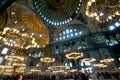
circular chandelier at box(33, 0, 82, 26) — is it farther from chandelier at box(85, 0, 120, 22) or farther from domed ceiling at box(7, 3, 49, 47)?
chandelier at box(85, 0, 120, 22)

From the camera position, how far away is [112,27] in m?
23.6

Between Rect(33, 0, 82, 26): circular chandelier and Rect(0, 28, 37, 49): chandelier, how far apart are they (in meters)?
13.1

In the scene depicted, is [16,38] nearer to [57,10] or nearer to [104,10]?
[104,10]

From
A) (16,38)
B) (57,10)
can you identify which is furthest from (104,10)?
(57,10)

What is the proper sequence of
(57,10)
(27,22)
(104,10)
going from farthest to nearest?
(27,22) < (57,10) < (104,10)

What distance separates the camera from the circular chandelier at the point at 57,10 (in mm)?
26828

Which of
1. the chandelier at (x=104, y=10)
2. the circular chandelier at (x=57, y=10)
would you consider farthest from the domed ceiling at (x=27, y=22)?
the chandelier at (x=104, y=10)

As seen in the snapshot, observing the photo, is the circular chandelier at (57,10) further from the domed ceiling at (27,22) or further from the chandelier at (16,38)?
the chandelier at (16,38)

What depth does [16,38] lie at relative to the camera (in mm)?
14406

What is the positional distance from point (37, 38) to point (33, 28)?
2.91m

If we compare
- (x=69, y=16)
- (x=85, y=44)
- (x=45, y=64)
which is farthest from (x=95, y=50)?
(x=45, y=64)

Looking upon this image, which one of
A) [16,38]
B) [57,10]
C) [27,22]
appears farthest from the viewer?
[27,22]

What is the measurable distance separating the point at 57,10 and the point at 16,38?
16.6 meters

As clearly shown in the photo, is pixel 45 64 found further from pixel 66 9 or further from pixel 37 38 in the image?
pixel 66 9
